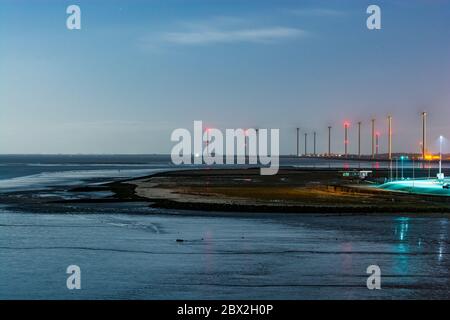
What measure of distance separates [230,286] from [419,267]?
6090 millimetres

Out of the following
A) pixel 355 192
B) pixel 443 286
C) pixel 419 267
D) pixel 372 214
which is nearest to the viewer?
pixel 443 286

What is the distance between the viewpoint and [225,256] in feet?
70.7

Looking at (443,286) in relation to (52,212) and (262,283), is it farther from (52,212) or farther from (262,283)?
(52,212)

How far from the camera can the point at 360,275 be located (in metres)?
18.0

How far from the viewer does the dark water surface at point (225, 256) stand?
16375 mm

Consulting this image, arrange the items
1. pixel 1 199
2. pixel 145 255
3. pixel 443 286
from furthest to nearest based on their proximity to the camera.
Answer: pixel 1 199, pixel 145 255, pixel 443 286

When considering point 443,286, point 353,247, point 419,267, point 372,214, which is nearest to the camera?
point 443,286

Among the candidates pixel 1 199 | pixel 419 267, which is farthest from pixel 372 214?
pixel 1 199

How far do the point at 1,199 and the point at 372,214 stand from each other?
27.7 meters

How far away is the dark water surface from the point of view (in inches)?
645

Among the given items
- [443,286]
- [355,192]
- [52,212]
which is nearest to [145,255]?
[443,286]

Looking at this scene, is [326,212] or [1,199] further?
[1,199]

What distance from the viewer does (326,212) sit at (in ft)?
123

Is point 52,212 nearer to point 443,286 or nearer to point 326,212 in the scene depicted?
point 326,212
